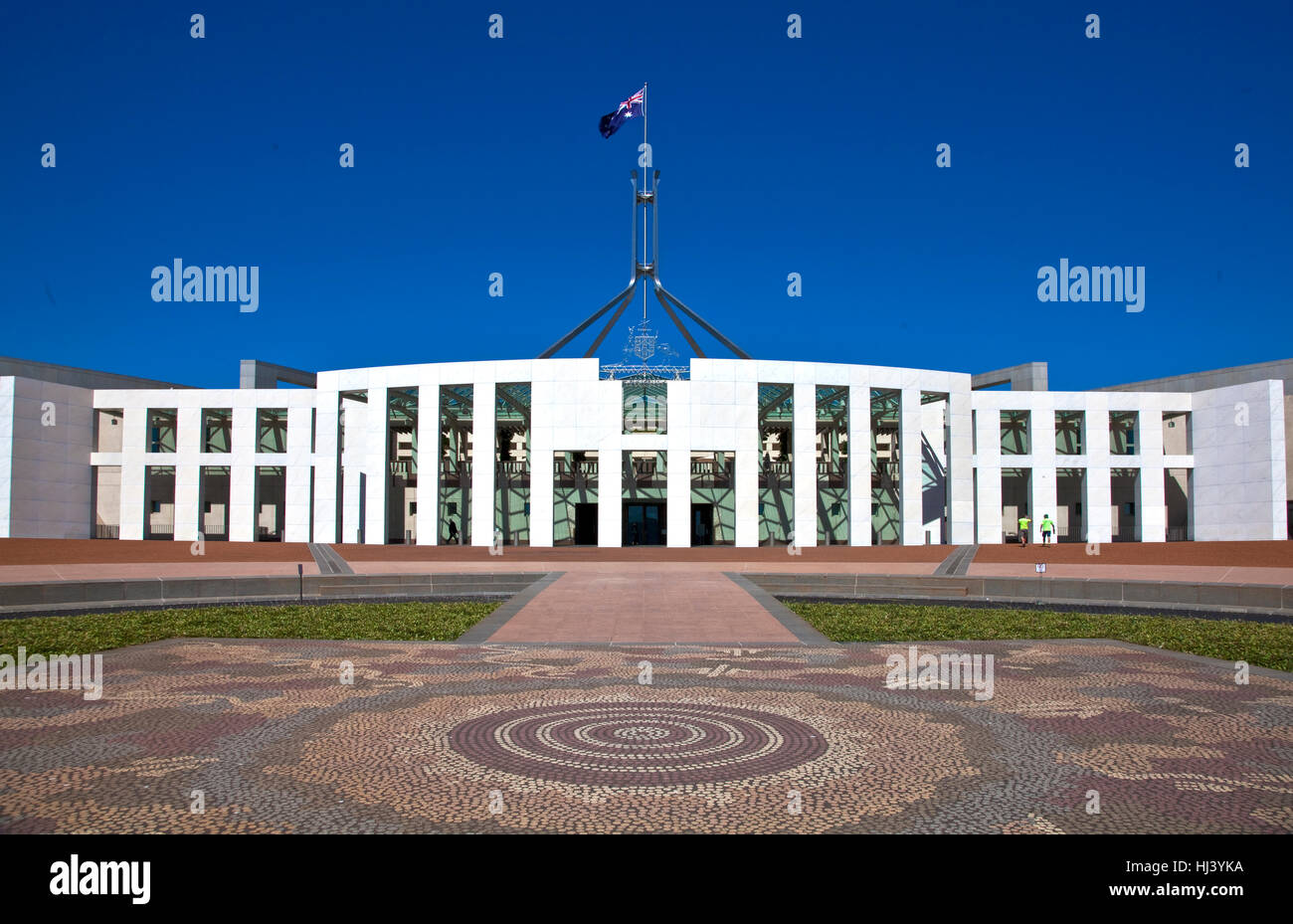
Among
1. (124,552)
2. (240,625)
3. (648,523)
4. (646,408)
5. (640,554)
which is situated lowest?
(640,554)

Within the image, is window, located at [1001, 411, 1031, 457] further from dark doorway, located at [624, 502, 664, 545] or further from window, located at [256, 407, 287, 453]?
window, located at [256, 407, 287, 453]

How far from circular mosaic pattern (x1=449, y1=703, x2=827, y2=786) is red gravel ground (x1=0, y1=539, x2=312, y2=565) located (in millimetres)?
28440

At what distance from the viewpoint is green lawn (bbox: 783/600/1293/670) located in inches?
495

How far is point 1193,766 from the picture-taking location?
6289mm

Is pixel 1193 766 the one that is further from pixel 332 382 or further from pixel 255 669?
pixel 332 382

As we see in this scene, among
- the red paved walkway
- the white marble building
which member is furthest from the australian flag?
the red paved walkway

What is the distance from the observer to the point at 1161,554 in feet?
115

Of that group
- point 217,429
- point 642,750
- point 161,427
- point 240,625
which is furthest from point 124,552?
point 642,750

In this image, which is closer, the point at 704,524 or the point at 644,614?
the point at 644,614

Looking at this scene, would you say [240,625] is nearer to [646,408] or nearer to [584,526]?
[646,408]

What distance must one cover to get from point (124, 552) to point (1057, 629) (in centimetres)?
3381

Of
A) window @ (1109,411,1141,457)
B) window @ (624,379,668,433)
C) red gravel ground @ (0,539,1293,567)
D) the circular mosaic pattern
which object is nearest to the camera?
the circular mosaic pattern
